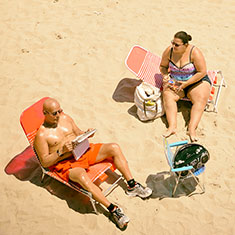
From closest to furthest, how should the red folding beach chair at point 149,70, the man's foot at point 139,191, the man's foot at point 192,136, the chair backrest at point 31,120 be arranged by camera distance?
the man's foot at point 139,191, the chair backrest at point 31,120, the man's foot at point 192,136, the red folding beach chair at point 149,70

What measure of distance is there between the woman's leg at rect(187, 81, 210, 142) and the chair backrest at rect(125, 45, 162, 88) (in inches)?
26.3

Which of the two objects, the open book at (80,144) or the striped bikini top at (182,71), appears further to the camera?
the striped bikini top at (182,71)

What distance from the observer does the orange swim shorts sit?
436cm

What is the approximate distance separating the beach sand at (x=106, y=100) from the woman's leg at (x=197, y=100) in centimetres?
24

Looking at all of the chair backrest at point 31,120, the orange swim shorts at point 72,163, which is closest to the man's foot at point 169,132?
the orange swim shorts at point 72,163

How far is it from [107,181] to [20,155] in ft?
A: 4.82

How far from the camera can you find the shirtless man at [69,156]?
4.17 meters

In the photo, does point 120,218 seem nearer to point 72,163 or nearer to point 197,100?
point 72,163

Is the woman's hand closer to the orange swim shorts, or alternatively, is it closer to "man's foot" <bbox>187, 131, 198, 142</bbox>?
"man's foot" <bbox>187, 131, 198, 142</bbox>

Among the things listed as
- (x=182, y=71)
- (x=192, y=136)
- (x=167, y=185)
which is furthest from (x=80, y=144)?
(x=182, y=71)

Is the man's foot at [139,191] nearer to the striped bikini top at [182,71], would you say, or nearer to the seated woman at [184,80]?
the seated woman at [184,80]

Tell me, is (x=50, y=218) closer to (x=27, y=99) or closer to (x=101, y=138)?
(x=101, y=138)

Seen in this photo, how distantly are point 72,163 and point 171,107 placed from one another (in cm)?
200

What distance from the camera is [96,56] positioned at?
7.14 m
